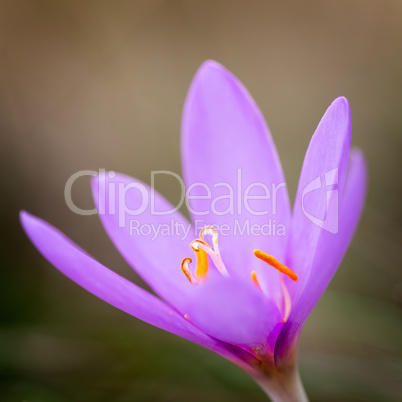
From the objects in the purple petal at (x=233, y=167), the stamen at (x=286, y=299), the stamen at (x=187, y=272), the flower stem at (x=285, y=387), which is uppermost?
the purple petal at (x=233, y=167)

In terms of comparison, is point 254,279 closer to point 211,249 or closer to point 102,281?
point 211,249

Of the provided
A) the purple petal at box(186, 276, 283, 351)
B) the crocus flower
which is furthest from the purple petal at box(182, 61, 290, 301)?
the purple petal at box(186, 276, 283, 351)

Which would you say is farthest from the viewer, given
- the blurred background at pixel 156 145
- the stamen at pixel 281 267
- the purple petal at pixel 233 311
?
the blurred background at pixel 156 145

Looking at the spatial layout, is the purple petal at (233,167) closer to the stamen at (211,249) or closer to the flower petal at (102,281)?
the stamen at (211,249)

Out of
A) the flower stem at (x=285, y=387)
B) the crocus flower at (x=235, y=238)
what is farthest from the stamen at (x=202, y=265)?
the flower stem at (x=285, y=387)

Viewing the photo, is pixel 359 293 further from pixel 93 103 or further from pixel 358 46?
pixel 93 103

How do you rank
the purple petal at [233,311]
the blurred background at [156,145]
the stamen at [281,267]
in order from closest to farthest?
the purple petal at [233,311] < the stamen at [281,267] < the blurred background at [156,145]

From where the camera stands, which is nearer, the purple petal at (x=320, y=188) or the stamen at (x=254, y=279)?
the purple petal at (x=320, y=188)
